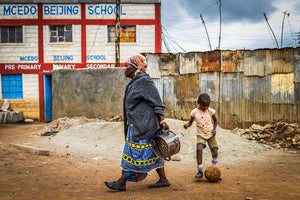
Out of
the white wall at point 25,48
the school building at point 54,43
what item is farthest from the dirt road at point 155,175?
the white wall at point 25,48

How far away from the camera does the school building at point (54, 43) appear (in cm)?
1494

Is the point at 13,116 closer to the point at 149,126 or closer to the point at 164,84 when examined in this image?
the point at 164,84

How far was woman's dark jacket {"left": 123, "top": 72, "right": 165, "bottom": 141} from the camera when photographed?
10.7 ft

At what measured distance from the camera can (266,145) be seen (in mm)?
7441

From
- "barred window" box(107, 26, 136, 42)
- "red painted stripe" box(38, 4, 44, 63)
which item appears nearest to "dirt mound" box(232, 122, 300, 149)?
"barred window" box(107, 26, 136, 42)

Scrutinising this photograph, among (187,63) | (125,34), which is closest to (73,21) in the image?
(125,34)

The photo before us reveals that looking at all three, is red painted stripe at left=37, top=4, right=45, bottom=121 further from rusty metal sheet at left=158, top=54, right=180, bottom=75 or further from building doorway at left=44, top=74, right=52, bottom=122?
rusty metal sheet at left=158, top=54, right=180, bottom=75

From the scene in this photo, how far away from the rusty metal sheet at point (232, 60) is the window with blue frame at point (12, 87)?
1128 cm

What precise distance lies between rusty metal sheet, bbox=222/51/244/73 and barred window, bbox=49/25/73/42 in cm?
960

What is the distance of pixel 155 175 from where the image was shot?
4.50m

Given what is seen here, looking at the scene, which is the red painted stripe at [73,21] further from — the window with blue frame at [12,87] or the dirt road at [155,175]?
the dirt road at [155,175]

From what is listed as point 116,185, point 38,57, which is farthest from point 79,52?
point 116,185

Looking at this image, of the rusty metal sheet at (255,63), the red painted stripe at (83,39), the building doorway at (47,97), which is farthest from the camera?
the building doorway at (47,97)

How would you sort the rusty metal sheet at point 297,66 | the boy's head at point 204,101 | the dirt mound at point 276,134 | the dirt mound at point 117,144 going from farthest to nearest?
the rusty metal sheet at point 297,66 → the dirt mound at point 276,134 → the dirt mound at point 117,144 → the boy's head at point 204,101
